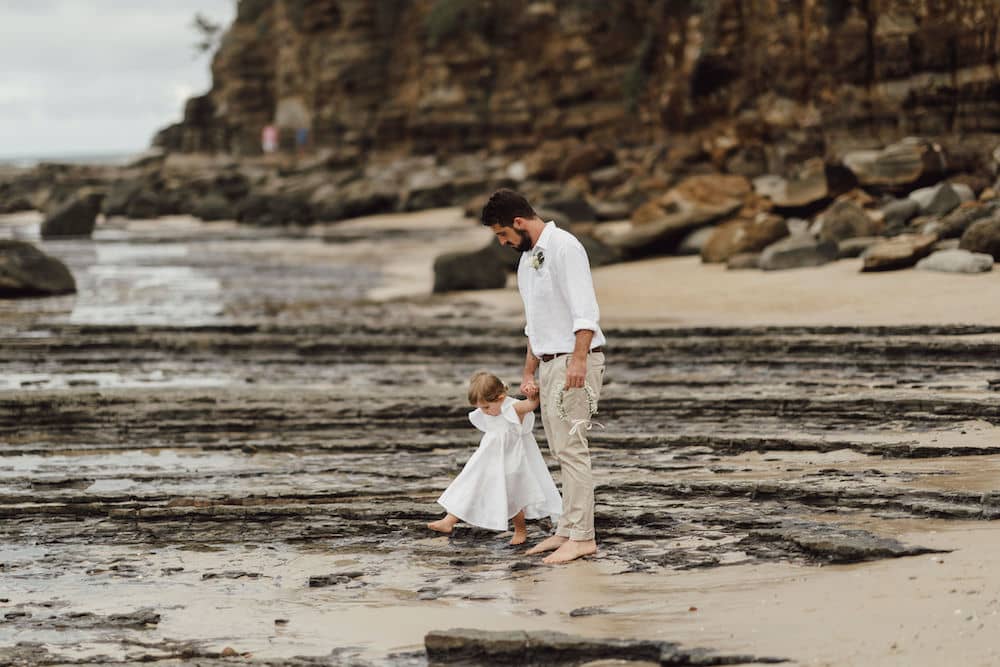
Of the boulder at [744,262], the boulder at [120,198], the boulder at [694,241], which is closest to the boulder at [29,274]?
the boulder at [694,241]

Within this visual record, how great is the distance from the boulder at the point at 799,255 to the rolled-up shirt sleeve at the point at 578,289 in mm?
12530

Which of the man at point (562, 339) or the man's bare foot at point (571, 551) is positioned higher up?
the man at point (562, 339)

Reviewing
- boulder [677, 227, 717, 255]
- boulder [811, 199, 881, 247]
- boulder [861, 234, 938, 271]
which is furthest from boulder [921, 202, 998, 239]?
boulder [677, 227, 717, 255]

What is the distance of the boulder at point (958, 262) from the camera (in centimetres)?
1548

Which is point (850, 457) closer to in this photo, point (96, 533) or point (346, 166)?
point (96, 533)

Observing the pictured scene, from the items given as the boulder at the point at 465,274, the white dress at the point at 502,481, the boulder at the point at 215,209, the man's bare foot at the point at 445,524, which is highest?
the boulder at the point at 215,209

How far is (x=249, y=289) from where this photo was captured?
878 inches

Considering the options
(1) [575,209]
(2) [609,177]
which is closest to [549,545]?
(1) [575,209]

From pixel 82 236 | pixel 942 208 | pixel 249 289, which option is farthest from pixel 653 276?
pixel 82 236

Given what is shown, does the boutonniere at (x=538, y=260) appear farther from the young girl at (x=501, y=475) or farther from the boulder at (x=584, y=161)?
the boulder at (x=584, y=161)

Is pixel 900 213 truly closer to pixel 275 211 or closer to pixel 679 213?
pixel 679 213

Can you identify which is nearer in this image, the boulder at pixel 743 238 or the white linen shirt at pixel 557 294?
the white linen shirt at pixel 557 294

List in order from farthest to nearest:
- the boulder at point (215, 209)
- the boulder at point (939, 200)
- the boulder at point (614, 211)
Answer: the boulder at point (215, 209) → the boulder at point (614, 211) → the boulder at point (939, 200)

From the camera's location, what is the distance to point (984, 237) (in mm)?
16047
